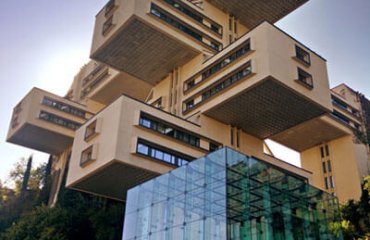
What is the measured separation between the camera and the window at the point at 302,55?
40088 mm

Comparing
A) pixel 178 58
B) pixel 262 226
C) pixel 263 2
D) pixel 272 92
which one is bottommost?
pixel 262 226

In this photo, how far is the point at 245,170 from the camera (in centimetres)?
2027

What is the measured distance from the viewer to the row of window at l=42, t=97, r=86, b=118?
6184 cm

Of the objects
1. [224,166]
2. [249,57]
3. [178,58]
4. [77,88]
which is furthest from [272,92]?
[77,88]

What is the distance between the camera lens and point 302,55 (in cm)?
4059

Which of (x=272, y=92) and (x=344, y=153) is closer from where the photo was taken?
(x=272, y=92)

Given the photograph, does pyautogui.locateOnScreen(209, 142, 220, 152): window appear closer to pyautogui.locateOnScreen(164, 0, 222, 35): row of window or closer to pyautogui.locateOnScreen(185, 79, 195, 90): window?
pyautogui.locateOnScreen(185, 79, 195, 90): window

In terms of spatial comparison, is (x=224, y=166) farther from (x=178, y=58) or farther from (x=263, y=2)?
(x=263, y=2)

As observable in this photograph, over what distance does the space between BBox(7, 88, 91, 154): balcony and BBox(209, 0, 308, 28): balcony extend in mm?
27856

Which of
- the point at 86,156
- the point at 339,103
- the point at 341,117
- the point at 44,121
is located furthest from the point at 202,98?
the point at 44,121

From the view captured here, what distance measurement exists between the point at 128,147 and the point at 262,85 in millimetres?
12624

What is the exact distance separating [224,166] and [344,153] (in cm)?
4015

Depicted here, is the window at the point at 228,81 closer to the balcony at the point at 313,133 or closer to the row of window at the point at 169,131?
the row of window at the point at 169,131

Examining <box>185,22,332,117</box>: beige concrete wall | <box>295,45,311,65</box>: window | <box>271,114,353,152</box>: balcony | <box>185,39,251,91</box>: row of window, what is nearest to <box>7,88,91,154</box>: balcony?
<box>185,39,251,91</box>: row of window
